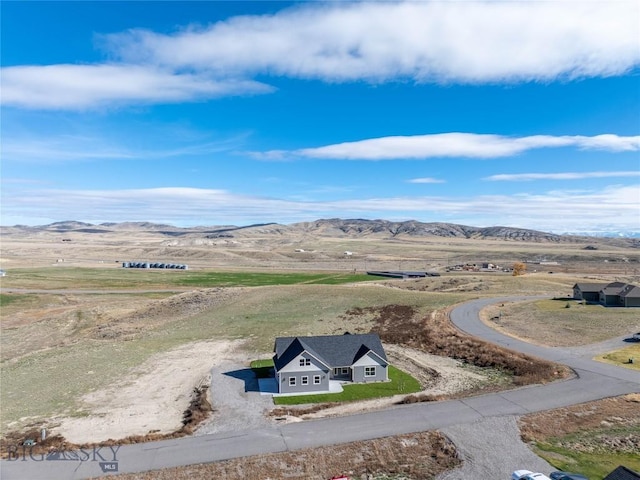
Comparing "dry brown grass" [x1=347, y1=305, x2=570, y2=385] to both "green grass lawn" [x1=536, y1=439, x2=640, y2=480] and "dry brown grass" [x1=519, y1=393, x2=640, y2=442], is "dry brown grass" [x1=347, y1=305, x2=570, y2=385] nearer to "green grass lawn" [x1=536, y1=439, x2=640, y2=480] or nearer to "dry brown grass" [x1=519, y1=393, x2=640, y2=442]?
"dry brown grass" [x1=519, y1=393, x2=640, y2=442]

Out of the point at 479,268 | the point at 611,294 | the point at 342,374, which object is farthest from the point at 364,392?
the point at 479,268

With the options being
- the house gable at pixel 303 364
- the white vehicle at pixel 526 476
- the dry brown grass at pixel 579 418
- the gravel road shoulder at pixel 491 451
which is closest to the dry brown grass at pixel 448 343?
the dry brown grass at pixel 579 418

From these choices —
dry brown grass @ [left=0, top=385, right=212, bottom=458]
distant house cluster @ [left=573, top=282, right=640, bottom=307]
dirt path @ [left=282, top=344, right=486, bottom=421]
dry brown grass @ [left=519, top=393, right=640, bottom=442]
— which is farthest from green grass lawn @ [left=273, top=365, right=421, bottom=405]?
distant house cluster @ [left=573, top=282, right=640, bottom=307]

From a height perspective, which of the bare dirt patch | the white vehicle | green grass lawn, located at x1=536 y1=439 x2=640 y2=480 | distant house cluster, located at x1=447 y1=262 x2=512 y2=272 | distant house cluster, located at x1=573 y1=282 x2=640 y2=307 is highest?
distant house cluster, located at x1=573 y1=282 x2=640 y2=307

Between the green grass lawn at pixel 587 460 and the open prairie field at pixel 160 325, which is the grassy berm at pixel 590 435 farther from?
the open prairie field at pixel 160 325

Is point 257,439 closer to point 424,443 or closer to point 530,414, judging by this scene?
point 424,443

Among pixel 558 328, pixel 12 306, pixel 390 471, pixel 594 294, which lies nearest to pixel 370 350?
pixel 390 471
